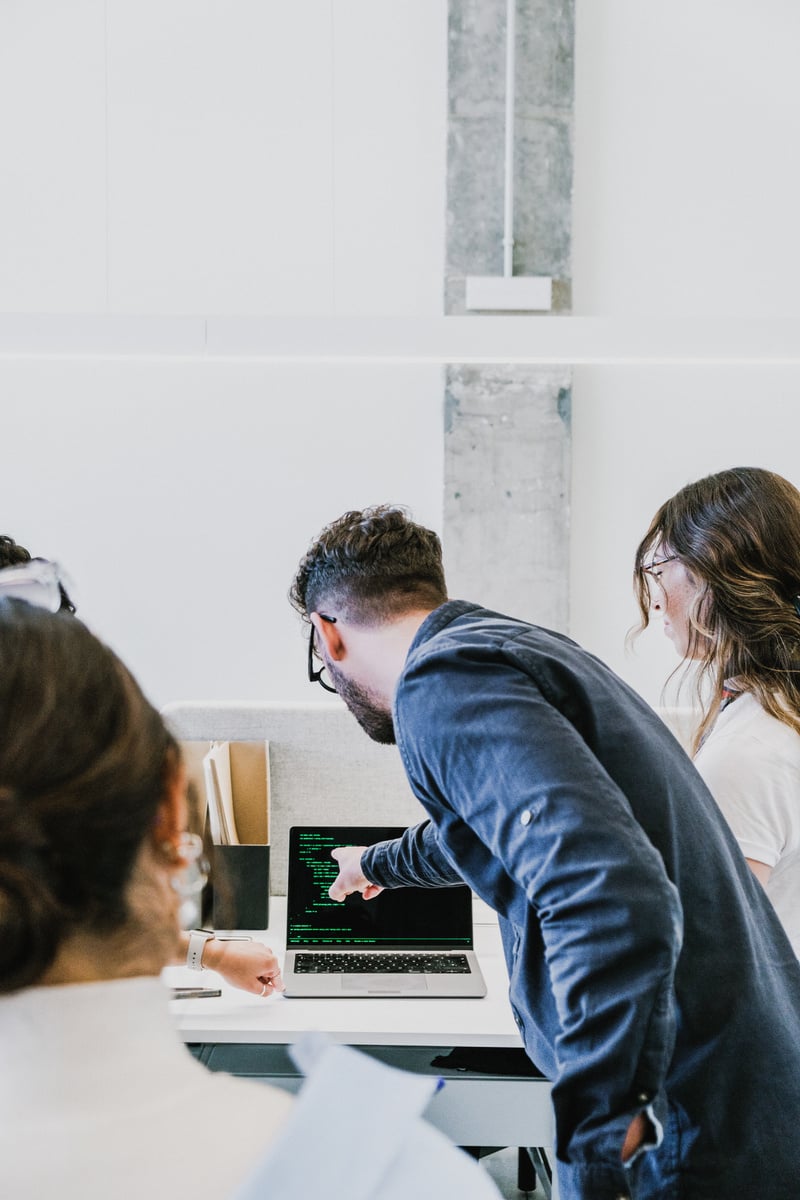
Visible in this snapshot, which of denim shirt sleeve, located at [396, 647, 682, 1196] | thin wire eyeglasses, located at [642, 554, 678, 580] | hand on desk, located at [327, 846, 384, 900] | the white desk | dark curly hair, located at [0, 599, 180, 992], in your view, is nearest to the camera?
dark curly hair, located at [0, 599, 180, 992]

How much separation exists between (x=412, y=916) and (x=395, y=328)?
1.11 m

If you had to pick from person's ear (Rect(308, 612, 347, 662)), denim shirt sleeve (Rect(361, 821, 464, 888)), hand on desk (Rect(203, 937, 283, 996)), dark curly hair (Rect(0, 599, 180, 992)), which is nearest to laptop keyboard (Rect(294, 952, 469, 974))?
hand on desk (Rect(203, 937, 283, 996))

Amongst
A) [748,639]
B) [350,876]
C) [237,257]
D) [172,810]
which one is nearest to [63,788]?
[172,810]

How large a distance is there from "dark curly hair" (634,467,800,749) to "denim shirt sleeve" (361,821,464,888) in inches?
18.7

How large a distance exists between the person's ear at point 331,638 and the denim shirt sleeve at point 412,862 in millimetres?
316

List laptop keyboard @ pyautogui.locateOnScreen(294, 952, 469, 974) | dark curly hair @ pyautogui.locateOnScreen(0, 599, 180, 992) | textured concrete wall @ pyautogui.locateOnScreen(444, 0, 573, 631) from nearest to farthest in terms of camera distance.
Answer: dark curly hair @ pyautogui.locateOnScreen(0, 599, 180, 992)
laptop keyboard @ pyautogui.locateOnScreen(294, 952, 469, 974)
textured concrete wall @ pyautogui.locateOnScreen(444, 0, 573, 631)

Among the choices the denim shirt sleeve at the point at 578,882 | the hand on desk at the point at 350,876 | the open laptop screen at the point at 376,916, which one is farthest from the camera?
the open laptop screen at the point at 376,916

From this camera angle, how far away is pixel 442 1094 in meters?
1.61

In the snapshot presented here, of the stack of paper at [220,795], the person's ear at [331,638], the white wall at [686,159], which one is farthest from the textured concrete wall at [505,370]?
the person's ear at [331,638]

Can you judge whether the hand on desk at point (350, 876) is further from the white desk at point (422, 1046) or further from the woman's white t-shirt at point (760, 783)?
the woman's white t-shirt at point (760, 783)

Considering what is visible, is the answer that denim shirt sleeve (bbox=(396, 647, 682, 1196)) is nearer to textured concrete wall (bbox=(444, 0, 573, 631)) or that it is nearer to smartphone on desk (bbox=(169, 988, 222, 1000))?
smartphone on desk (bbox=(169, 988, 222, 1000))

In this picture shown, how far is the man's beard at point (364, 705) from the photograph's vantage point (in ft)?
4.58

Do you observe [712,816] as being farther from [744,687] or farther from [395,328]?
[395,328]

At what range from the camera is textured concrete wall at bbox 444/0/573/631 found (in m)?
2.67
